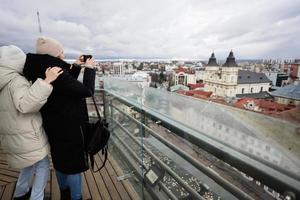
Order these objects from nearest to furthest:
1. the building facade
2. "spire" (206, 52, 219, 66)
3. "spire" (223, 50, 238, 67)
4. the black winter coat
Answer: the black winter coat < the building facade < "spire" (223, 50, 238, 67) < "spire" (206, 52, 219, 66)

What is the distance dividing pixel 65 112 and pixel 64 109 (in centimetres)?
2

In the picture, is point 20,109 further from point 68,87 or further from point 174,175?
point 174,175

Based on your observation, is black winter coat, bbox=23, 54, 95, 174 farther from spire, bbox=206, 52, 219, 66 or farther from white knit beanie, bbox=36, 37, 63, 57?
spire, bbox=206, 52, 219, 66

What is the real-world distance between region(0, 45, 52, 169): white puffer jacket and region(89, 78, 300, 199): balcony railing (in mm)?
775

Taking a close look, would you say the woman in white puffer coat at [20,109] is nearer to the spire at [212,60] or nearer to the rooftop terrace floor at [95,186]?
the rooftop terrace floor at [95,186]

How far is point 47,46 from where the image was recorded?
123 cm

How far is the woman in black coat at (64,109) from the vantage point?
1.21 meters

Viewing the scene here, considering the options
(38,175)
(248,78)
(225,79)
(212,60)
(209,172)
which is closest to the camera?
(209,172)

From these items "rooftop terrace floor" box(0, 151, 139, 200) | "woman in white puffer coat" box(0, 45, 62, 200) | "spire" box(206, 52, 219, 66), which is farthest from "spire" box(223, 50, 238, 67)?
"woman in white puffer coat" box(0, 45, 62, 200)

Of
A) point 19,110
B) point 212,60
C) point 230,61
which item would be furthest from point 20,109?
point 212,60

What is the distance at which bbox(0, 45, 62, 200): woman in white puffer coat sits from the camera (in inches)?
44.3

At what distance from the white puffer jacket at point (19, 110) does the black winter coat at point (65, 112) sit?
0.06m

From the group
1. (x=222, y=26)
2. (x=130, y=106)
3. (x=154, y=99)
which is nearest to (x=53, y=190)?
(x=130, y=106)

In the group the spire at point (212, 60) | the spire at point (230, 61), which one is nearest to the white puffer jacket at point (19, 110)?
the spire at point (230, 61)
